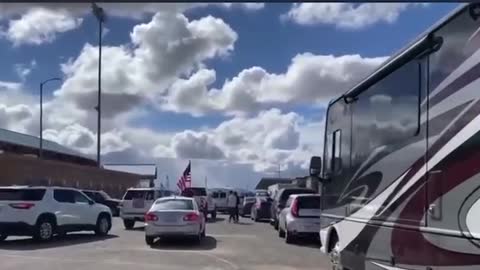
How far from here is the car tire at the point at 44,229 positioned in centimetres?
2116

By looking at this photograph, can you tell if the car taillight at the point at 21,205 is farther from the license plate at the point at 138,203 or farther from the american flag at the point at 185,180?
the american flag at the point at 185,180

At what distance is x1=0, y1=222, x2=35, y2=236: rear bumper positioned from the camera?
20797 millimetres

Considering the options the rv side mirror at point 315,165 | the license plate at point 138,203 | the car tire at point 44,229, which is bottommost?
the car tire at point 44,229

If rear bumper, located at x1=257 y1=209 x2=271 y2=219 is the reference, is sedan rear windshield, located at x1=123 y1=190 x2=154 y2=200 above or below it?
above

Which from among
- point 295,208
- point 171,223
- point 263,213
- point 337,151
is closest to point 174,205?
point 171,223

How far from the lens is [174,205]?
2091 centimetres

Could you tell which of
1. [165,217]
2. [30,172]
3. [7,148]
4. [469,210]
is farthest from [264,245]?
[7,148]

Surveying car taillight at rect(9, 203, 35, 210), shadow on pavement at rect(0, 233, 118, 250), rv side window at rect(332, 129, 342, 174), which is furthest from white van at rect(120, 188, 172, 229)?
rv side window at rect(332, 129, 342, 174)

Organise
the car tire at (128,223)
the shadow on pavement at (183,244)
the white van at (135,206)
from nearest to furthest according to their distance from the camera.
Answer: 1. the shadow on pavement at (183,244)
2. the white van at (135,206)
3. the car tire at (128,223)

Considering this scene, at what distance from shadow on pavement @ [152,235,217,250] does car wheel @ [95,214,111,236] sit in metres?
3.74

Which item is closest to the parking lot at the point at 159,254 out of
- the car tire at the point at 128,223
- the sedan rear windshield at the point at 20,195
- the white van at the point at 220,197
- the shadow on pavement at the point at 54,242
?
the shadow on pavement at the point at 54,242

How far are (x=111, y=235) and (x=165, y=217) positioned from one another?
5324 millimetres

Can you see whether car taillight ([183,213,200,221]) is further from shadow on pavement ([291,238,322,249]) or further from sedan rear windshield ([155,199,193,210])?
shadow on pavement ([291,238,322,249])

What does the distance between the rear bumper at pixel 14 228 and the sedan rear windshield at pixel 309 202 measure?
8.41 metres
